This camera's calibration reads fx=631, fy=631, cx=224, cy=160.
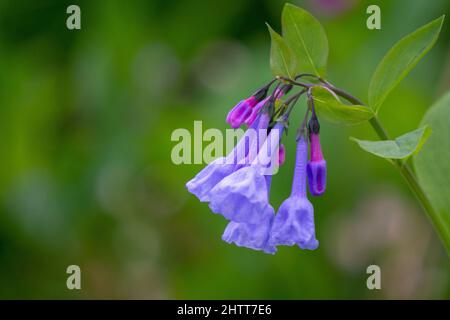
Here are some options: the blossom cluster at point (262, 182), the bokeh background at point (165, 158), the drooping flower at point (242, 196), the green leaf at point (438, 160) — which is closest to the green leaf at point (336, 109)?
the blossom cluster at point (262, 182)

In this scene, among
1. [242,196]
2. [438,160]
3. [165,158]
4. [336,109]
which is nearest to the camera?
[242,196]

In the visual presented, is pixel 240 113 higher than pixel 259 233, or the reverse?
pixel 240 113

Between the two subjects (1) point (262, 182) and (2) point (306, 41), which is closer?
(1) point (262, 182)

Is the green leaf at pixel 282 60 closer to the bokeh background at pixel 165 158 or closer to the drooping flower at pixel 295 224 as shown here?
the drooping flower at pixel 295 224

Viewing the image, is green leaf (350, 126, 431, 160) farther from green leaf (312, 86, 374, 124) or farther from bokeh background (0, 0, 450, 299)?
bokeh background (0, 0, 450, 299)

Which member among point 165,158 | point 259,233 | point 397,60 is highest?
point 165,158

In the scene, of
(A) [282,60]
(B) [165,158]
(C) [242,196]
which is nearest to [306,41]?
(A) [282,60]

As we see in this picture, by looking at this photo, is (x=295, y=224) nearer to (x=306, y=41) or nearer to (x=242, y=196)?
(x=242, y=196)

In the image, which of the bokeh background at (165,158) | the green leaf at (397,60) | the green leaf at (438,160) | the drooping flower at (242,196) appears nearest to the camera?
the drooping flower at (242,196)

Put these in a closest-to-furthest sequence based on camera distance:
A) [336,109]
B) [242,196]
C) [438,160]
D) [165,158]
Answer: [242,196] < [336,109] < [438,160] < [165,158]
